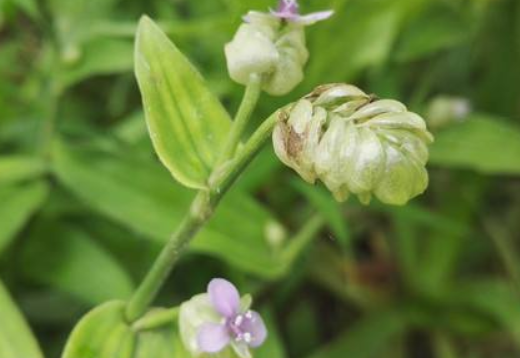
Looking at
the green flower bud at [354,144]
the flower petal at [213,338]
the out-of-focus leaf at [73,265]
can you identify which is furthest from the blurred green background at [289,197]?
the green flower bud at [354,144]

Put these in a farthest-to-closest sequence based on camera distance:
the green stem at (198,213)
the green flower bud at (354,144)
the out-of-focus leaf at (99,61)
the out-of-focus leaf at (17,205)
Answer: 1. the out-of-focus leaf at (99,61)
2. the out-of-focus leaf at (17,205)
3. the green stem at (198,213)
4. the green flower bud at (354,144)

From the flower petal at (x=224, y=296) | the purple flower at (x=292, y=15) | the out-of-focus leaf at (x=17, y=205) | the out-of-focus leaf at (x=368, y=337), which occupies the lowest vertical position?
the out-of-focus leaf at (x=368, y=337)

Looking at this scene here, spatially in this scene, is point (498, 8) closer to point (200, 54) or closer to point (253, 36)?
point (200, 54)

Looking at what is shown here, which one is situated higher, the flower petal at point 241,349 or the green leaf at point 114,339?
the flower petal at point 241,349

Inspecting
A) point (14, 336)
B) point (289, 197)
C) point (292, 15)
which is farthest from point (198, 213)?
point (289, 197)

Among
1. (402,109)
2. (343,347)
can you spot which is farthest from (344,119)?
(343,347)

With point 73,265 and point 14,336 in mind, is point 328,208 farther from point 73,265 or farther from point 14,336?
point 14,336

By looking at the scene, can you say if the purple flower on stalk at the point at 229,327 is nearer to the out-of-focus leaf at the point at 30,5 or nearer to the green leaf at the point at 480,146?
the out-of-focus leaf at the point at 30,5
